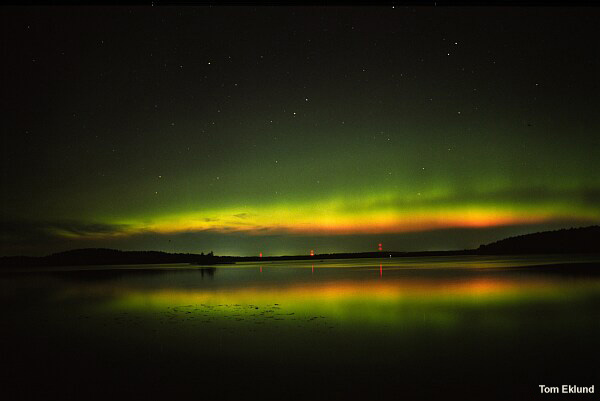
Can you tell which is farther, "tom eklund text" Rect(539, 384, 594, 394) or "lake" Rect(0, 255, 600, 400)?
"lake" Rect(0, 255, 600, 400)

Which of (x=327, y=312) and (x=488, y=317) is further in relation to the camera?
(x=327, y=312)

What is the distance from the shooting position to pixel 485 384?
329 inches

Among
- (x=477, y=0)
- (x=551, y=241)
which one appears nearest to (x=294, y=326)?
(x=477, y=0)

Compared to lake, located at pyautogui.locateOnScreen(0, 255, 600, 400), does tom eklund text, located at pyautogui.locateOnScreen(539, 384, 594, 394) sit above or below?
below

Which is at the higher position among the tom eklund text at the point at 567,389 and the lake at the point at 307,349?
the lake at the point at 307,349

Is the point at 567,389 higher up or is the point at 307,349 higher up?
the point at 307,349

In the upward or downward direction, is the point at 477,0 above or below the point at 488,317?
above

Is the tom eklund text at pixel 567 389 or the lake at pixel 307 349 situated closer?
the tom eklund text at pixel 567 389

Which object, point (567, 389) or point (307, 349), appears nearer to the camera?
point (567, 389)

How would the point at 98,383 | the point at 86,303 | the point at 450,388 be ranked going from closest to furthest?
the point at 450,388 < the point at 98,383 < the point at 86,303

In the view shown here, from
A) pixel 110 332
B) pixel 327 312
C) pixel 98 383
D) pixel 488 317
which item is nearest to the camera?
pixel 98 383

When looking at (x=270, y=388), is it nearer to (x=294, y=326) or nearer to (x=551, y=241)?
(x=294, y=326)

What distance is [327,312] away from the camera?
16.8 m

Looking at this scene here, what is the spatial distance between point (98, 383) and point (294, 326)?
20.4ft
